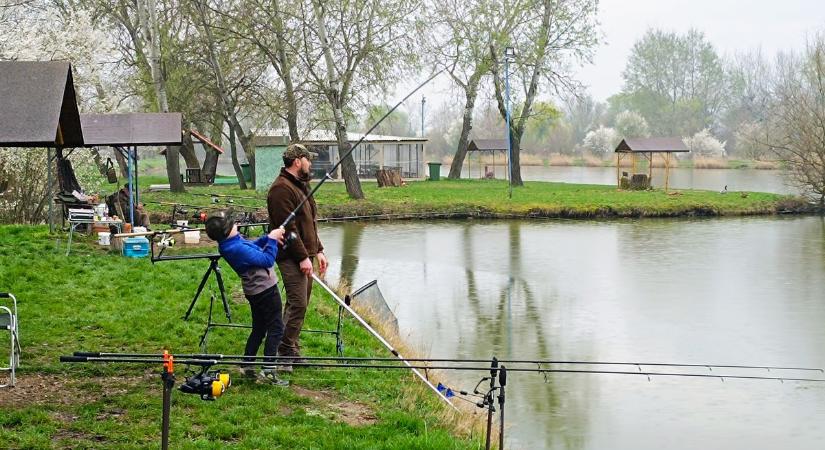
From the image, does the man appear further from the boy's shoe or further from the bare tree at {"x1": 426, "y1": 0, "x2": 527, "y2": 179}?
the bare tree at {"x1": 426, "y1": 0, "x2": 527, "y2": 179}

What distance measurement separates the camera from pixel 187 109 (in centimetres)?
3269

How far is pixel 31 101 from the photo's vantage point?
7848 mm

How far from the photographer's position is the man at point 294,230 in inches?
288

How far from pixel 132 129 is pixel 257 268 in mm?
10681

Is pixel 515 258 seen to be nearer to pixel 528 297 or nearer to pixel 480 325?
pixel 528 297

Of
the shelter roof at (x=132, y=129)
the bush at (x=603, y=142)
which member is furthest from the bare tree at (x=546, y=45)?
the bush at (x=603, y=142)

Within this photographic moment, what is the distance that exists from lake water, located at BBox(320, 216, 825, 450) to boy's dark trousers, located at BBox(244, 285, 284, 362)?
213 cm

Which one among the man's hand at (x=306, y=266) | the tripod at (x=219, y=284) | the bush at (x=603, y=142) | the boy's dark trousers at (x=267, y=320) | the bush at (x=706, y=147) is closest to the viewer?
the boy's dark trousers at (x=267, y=320)

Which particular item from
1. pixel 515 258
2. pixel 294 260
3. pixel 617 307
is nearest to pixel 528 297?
pixel 617 307

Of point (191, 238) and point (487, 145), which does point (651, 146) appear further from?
point (191, 238)

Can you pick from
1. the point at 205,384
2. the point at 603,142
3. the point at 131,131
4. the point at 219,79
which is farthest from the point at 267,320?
the point at 603,142

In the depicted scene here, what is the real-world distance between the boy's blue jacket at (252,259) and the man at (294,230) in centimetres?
27

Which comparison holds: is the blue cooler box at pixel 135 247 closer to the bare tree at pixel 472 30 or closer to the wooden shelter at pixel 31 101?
the wooden shelter at pixel 31 101

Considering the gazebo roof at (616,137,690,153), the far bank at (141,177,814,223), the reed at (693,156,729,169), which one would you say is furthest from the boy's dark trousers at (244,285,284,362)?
the reed at (693,156,729,169)
